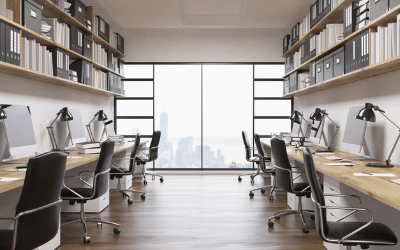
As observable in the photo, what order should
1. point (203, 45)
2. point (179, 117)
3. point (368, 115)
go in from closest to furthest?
point (368, 115) < point (203, 45) < point (179, 117)

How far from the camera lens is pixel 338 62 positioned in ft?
12.4

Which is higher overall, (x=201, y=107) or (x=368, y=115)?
(x=201, y=107)

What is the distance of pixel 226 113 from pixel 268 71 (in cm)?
131

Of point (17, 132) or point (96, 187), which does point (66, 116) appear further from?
point (96, 187)

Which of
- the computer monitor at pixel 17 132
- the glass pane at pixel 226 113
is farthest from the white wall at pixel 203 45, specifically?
the computer monitor at pixel 17 132

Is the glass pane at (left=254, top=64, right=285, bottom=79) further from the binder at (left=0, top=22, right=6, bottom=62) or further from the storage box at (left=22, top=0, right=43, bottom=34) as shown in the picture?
the binder at (left=0, top=22, right=6, bottom=62)

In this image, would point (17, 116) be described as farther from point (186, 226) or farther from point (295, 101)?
point (295, 101)

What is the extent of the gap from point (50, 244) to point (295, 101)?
5832mm

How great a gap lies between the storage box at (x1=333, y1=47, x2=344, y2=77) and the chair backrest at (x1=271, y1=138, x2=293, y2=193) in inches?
Result: 43.3

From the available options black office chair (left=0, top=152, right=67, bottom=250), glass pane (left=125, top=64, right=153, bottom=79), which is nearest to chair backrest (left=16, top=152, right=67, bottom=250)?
black office chair (left=0, top=152, right=67, bottom=250)

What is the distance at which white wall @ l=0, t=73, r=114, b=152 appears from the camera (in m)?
3.51

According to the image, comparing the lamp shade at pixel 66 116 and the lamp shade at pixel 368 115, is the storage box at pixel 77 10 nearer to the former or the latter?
the lamp shade at pixel 66 116

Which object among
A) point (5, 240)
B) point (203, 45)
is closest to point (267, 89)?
point (203, 45)

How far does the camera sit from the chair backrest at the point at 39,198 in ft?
5.98
